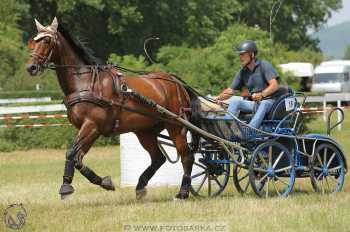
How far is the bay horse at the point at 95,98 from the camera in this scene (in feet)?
34.3

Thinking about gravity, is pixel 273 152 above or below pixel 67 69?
below

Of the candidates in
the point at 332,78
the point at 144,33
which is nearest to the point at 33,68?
the point at 144,33

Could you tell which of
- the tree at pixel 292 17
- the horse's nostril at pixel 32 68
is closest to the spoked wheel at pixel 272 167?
the horse's nostril at pixel 32 68

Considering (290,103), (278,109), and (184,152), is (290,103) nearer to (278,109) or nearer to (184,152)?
(278,109)

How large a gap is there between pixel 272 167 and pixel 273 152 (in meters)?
0.21

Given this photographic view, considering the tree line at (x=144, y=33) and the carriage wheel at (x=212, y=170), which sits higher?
the tree line at (x=144, y=33)

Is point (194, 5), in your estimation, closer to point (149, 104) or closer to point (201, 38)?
point (201, 38)

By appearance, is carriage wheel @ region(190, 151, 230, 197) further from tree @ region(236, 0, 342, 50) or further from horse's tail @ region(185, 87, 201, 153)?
tree @ region(236, 0, 342, 50)

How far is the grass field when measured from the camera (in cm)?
890

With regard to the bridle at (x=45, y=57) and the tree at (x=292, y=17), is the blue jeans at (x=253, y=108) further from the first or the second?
the tree at (x=292, y=17)

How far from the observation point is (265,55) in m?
25.8

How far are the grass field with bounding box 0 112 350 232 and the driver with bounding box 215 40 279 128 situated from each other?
114 centimetres

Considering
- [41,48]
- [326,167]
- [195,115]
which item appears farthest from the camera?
[326,167]

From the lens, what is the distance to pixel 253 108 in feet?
37.5
